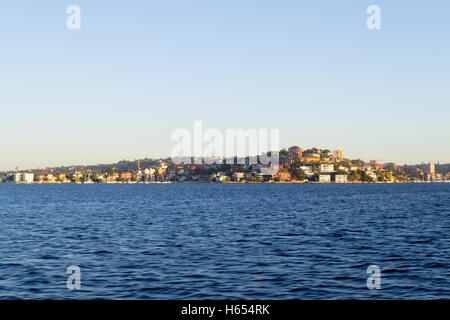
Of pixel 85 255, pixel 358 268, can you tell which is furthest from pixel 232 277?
pixel 85 255

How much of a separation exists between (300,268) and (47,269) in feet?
48.4

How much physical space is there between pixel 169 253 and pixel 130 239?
34.5 feet

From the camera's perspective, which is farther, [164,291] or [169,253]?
[169,253]

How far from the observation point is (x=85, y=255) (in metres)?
33.3

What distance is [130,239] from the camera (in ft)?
141

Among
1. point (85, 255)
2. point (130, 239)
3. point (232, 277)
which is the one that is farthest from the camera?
point (130, 239)

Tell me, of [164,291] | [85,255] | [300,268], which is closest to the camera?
[164,291]
